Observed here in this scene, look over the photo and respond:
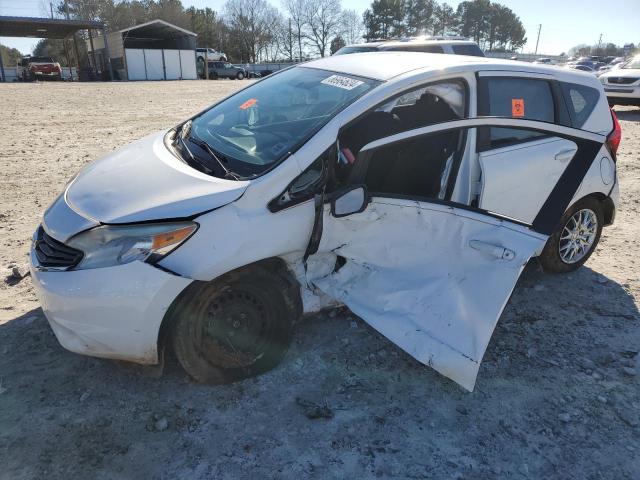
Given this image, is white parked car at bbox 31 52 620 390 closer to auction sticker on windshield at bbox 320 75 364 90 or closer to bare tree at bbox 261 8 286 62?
auction sticker on windshield at bbox 320 75 364 90

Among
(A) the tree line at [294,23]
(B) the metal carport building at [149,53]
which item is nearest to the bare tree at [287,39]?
(A) the tree line at [294,23]

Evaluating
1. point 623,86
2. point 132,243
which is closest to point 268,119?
point 132,243

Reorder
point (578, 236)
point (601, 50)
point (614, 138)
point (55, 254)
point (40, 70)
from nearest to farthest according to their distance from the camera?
point (55, 254)
point (614, 138)
point (578, 236)
point (40, 70)
point (601, 50)

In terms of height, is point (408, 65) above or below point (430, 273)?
above

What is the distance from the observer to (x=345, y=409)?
104 inches

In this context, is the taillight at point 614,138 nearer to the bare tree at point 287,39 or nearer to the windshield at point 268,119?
the windshield at point 268,119

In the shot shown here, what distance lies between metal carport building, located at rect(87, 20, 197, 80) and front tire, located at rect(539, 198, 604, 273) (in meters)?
40.3

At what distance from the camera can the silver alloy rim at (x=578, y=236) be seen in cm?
412

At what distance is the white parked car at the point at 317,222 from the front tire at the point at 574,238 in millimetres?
724

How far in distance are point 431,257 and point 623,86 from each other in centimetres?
1461

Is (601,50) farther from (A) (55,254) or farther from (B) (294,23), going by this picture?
(A) (55,254)

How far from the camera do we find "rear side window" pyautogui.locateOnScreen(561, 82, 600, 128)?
3855 millimetres

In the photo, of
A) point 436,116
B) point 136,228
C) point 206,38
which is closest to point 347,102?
point 436,116

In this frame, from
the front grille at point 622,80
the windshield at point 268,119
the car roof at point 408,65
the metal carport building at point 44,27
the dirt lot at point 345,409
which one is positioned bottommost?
the dirt lot at point 345,409
